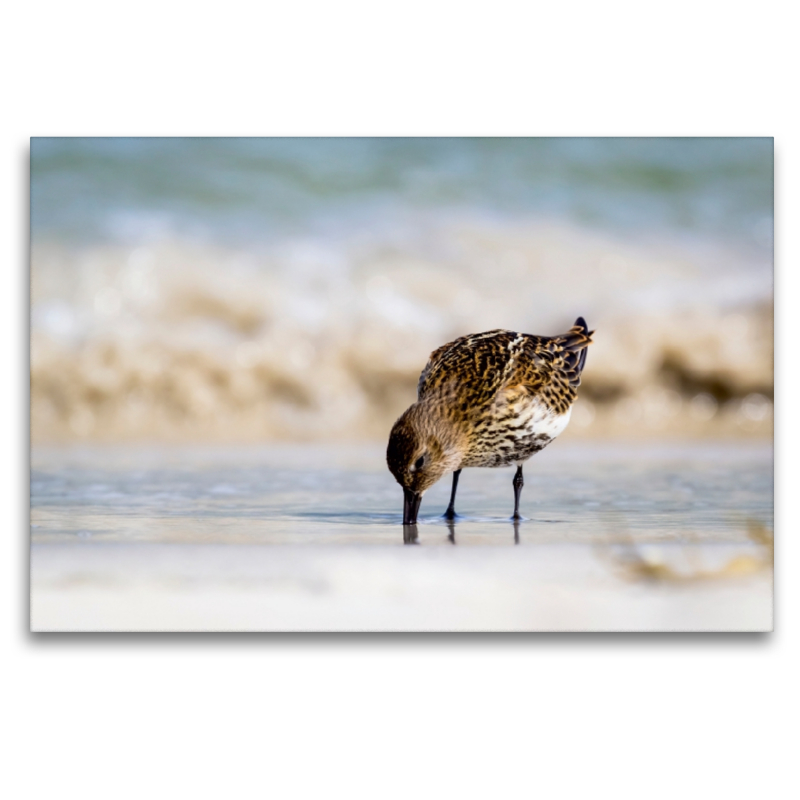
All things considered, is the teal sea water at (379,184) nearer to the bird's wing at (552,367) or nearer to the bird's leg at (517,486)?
the bird's wing at (552,367)

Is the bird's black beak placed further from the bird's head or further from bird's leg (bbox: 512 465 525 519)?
bird's leg (bbox: 512 465 525 519)

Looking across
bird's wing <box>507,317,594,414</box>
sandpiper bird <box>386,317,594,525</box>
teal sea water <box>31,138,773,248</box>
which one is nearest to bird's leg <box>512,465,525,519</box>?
sandpiper bird <box>386,317,594,525</box>

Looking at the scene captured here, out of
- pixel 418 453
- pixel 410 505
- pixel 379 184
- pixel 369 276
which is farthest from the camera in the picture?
pixel 369 276

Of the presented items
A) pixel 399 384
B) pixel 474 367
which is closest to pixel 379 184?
pixel 474 367

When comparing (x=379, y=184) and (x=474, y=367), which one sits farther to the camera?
(x=379, y=184)

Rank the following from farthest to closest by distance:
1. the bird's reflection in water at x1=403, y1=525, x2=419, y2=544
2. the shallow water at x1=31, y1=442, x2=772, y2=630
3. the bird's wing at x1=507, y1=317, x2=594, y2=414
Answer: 1. the bird's wing at x1=507, y1=317, x2=594, y2=414
2. the bird's reflection in water at x1=403, y1=525, x2=419, y2=544
3. the shallow water at x1=31, y1=442, x2=772, y2=630

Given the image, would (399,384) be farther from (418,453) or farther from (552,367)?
(418,453)

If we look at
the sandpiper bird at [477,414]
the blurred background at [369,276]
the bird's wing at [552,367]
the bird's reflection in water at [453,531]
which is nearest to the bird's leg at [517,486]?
the sandpiper bird at [477,414]
